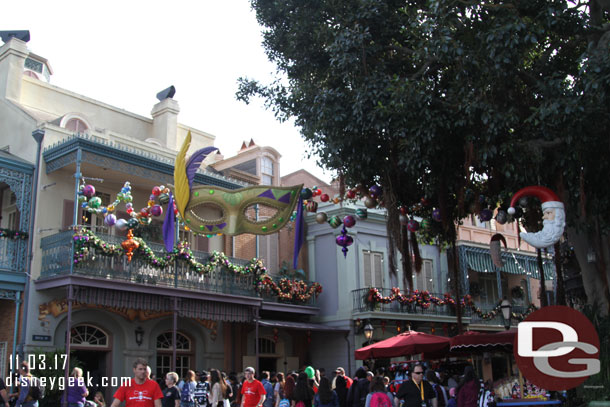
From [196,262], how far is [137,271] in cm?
210

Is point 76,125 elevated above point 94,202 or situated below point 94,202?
above

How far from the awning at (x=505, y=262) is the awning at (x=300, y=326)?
7.64 meters

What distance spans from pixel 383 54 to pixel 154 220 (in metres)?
11.2

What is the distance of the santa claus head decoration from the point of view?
9.86 metres

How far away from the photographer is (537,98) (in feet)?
37.9

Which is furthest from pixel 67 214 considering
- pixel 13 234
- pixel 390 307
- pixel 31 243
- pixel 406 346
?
pixel 390 307

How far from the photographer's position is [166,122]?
925 inches

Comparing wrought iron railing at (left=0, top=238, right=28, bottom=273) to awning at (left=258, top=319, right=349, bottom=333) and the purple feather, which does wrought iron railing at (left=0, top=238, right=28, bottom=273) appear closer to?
awning at (left=258, top=319, right=349, bottom=333)

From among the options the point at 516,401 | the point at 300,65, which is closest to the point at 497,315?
the point at 516,401

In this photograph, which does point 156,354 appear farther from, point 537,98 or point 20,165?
point 537,98

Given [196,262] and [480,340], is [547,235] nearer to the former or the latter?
[480,340]

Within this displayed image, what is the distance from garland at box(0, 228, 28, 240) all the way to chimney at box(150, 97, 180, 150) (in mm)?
6588

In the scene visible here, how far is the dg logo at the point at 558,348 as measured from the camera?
31.8 feet

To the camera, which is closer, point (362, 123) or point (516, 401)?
point (362, 123)
